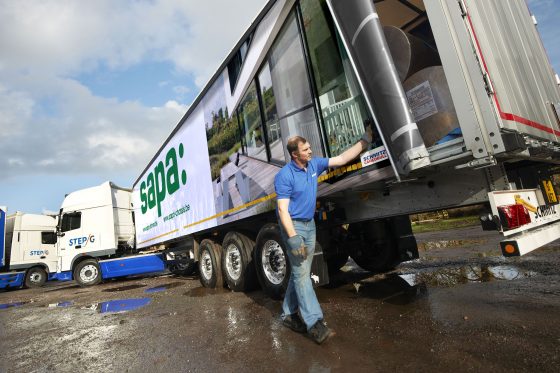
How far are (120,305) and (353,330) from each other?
5.12m

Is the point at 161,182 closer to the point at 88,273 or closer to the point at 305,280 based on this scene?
the point at 88,273

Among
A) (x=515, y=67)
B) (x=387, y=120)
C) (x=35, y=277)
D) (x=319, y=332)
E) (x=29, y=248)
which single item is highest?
(x=29, y=248)

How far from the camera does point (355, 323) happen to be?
11.2 ft

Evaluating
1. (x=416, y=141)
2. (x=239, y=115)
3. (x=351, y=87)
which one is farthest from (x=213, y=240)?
(x=416, y=141)

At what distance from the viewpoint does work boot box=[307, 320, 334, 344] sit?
9.59 feet

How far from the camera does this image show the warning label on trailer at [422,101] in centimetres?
300

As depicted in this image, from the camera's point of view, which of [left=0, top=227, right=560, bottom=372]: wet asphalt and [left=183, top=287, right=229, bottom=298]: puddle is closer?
[left=0, top=227, right=560, bottom=372]: wet asphalt

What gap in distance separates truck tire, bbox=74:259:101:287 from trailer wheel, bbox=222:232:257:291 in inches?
309

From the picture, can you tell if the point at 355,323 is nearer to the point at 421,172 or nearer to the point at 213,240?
the point at 421,172

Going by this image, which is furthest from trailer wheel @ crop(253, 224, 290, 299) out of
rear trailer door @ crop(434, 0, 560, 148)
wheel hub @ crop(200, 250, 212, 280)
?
rear trailer door @ crop(434, 0, 560, 148)

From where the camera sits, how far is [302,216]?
10.4ft

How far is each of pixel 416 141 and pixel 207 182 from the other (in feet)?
14.9

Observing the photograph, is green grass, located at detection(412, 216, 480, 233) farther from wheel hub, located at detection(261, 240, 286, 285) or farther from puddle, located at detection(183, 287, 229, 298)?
wheel hub, located at detection(261, 240, 286, 285)

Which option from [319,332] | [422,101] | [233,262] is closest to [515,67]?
[422,101]
